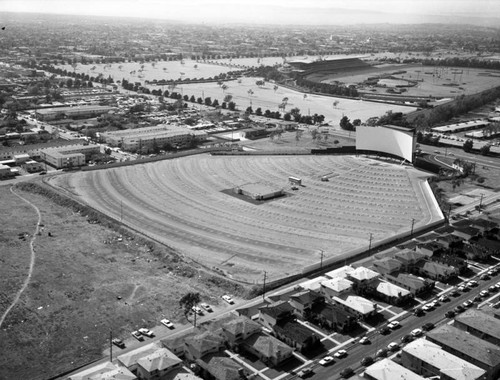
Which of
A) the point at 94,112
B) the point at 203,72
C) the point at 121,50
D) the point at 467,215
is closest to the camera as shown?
the point at 467,215

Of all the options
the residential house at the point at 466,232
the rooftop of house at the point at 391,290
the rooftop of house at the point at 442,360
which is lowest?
the rooftop of house at the point at 442,360

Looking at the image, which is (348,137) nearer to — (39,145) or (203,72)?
(39,145)

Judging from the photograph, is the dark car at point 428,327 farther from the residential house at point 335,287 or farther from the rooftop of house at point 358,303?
the residential house at point 335,287

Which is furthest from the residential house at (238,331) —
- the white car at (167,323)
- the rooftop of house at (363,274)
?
the rooftop of house at (363,274)

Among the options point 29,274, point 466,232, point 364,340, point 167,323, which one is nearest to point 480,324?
point 364,340

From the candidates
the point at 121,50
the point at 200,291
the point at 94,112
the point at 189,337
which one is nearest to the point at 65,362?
the point at 189,337

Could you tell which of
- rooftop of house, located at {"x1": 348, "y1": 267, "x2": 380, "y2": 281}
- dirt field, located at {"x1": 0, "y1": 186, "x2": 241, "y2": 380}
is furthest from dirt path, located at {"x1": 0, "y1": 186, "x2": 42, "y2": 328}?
rooftop of house, located at {"x1": 348, "y1": 267, "x2": 380, "y2": 281}

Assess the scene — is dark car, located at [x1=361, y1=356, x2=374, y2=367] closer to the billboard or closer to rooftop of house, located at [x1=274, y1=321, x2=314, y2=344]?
rooftop of house, located at [x1=274, y1=321, x2=314, y2=344]
